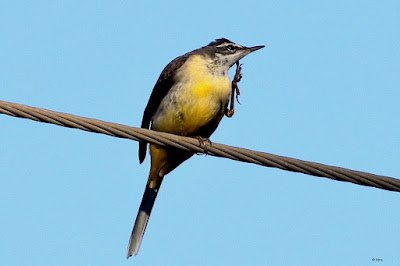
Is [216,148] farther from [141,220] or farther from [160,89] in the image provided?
[141,220]

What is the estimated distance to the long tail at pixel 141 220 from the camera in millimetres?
8328

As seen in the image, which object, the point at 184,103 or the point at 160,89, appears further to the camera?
the point at 160,89

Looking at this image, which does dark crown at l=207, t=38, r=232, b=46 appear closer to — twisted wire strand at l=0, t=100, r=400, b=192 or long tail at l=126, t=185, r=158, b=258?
long tail at l=126, t=185, r=158, b=258

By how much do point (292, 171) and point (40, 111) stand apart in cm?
191

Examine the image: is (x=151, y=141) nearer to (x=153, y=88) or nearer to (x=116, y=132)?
(x=116, y=132)

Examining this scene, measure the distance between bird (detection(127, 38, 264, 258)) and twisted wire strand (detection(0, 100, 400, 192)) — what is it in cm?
216

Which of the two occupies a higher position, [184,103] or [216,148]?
[184,103]

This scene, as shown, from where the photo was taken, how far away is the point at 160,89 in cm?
847

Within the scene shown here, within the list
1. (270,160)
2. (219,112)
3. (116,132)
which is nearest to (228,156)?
(270,160)

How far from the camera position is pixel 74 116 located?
541 cm

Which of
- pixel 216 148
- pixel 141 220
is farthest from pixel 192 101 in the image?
pixel 216 148

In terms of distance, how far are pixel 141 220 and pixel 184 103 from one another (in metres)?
1.44

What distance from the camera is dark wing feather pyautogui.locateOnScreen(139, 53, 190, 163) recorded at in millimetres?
8410

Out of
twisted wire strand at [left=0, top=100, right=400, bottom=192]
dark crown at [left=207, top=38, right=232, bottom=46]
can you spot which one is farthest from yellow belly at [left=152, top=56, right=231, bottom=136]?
twisted wire strand at [left=0, top=100, right=400, bottom=192]
